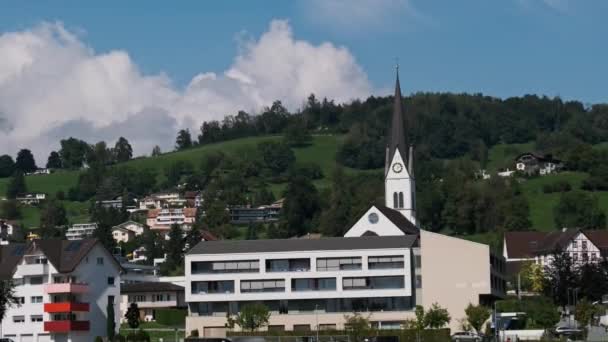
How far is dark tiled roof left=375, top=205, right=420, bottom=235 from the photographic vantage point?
150 m

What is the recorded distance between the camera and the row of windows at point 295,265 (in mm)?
123806

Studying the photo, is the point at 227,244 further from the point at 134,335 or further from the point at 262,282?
the point at 134,335

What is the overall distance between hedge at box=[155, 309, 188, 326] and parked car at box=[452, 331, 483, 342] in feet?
111

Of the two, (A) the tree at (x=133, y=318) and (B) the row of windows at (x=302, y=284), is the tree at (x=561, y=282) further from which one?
(A) the tree at (x=133, y=318)

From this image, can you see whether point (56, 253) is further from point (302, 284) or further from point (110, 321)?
point (302, 284)

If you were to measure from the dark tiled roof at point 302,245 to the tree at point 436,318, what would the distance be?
42.7 ft

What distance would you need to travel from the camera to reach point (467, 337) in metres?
103

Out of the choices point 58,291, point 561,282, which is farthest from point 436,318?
point 561,282

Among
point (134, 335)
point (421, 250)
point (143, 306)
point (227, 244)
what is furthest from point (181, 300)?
point (134, 335)

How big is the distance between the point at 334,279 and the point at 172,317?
62.1 ft

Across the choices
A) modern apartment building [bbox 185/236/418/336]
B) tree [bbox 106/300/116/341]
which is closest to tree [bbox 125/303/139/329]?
tree [bbox 106/300/116/341]

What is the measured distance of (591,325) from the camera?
371ft

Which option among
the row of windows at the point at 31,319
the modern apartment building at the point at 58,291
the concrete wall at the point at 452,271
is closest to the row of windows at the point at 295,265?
the concrete wall at the point at 452,271

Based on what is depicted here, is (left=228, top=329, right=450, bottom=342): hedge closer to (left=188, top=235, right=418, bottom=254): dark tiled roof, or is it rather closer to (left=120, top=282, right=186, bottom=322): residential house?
(left=188, top=235, right=418, bottom=254): dark tiled roof
